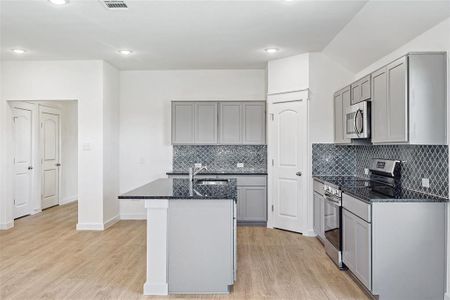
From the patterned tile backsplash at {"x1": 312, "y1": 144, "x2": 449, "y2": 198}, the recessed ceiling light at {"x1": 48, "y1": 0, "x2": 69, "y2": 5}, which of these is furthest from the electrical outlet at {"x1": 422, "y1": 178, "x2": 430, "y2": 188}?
the recessed ceiling light at {"x1": 48, "y1": 0, "x2": 69, "y2": 5}

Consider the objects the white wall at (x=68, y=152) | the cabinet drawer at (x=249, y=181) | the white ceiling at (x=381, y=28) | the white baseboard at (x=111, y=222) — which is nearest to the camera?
the white ceiling at (x=381, y=28)

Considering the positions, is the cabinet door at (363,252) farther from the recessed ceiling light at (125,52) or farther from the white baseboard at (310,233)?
the recessed ceiling light at (125,52)

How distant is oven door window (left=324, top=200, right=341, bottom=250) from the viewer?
362 cm

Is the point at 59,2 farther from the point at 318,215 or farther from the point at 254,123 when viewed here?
the point at 318,215

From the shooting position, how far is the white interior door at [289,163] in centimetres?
511

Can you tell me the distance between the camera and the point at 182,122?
5910mm

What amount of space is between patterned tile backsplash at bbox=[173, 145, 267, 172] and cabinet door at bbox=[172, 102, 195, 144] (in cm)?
32

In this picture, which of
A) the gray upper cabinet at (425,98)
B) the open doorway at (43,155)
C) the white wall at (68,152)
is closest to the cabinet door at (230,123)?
the gray upper cabinet at (425,98)

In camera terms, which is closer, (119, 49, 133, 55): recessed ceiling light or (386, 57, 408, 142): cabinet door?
(386, 57, 408, 142): cabinet door

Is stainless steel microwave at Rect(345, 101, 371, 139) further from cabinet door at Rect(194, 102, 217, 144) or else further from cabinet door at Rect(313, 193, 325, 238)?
cabinet door at Rect(194, 102, 217, 144)

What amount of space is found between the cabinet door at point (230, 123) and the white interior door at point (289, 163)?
68 centimetres

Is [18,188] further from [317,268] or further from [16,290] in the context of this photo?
[317,268]

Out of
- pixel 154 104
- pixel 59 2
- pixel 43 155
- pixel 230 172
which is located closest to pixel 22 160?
pixel 43 155

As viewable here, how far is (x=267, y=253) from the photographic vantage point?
13.9ft
